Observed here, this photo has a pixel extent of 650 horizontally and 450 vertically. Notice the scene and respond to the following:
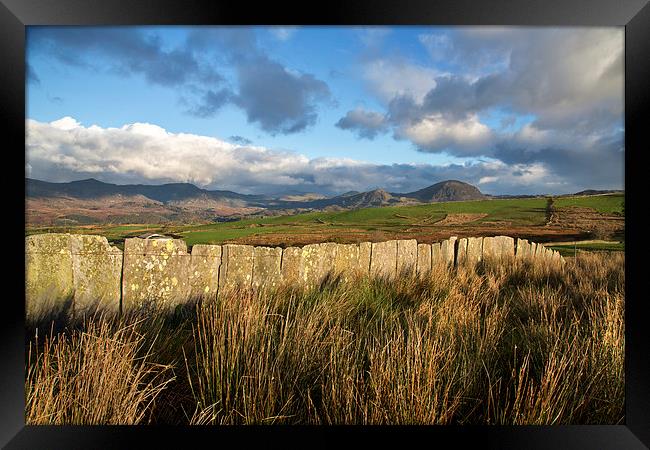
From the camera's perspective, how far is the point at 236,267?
392 cm

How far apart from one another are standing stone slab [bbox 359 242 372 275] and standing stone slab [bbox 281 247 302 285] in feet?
3.89

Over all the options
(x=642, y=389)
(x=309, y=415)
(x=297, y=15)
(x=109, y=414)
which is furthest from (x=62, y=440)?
(x=642, y=389)

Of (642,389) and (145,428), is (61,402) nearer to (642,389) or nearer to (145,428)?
(145,428)

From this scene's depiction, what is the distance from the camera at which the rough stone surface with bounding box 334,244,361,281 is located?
4.79m

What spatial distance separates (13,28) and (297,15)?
1.50 meters

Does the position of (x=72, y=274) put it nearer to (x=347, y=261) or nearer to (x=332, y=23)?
(x=347, y=261)

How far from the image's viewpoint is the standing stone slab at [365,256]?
525 cm

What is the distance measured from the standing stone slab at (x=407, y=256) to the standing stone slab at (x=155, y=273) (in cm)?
346

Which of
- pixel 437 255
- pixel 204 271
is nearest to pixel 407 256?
pixel 437 255

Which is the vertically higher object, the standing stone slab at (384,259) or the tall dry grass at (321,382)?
the standing stone slab at (384,259)

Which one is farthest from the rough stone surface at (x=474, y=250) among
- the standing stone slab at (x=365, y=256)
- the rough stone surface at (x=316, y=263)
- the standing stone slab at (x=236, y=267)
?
the standing stone slab at (x=236, y=267)

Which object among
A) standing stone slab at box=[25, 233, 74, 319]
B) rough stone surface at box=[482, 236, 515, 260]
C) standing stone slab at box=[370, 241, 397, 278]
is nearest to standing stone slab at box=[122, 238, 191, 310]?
standing stone slab at box=[25, 233, 74, 319]

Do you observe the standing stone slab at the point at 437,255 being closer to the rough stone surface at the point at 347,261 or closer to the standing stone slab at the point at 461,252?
the standing stone slab at the point at 461,252

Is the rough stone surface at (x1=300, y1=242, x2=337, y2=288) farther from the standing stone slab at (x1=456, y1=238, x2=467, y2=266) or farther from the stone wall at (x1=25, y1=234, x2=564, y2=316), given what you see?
the standing stone slab at (x1=456, y1=238, x2=467, y2=266)
